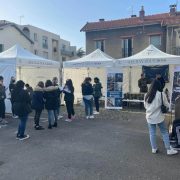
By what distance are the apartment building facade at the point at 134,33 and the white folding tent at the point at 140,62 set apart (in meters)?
12.1

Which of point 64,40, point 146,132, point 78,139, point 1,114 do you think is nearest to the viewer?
point 78,139

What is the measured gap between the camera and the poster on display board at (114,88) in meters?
14.5

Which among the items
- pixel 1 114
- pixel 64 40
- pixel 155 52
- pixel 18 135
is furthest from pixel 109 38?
pixel 64 40

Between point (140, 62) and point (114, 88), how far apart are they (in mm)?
1854

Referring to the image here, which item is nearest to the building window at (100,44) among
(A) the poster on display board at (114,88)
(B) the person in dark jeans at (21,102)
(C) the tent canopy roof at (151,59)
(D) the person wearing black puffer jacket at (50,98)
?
(C) the tent canopy roof at (151,59)

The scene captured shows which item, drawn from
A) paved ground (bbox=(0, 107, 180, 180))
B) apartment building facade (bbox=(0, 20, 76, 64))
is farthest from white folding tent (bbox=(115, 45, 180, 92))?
apartment building facade (bbox=(0, 20, 76, 64))

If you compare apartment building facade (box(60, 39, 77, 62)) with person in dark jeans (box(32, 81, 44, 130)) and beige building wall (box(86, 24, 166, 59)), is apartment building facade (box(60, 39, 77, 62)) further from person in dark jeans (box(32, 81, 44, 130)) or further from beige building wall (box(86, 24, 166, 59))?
person in dark jeans (box(32, 81, 44, 130))

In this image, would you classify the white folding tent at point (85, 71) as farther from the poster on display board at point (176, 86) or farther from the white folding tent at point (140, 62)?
the poster on display board at point (176, 86)

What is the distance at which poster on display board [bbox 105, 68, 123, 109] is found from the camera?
14.5 meters

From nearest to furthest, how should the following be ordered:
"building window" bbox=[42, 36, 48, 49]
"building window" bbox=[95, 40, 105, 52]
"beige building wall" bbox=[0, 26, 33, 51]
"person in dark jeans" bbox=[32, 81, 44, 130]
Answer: "person in dark jeans" bbox=[32, 81, 44, 130]
"building window" bbox=[95, 40, 105, 52]
"beige building wall" bbox=[0, 26, 33, 51]
"building window" bbox=[42, 36, 48, 49]

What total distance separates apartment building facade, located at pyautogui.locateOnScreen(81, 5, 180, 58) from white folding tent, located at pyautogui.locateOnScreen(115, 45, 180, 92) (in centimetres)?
1208

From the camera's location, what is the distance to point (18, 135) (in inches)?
338

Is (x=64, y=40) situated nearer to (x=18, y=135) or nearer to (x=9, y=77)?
(x=9, y=77)

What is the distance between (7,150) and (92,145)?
2114mm
